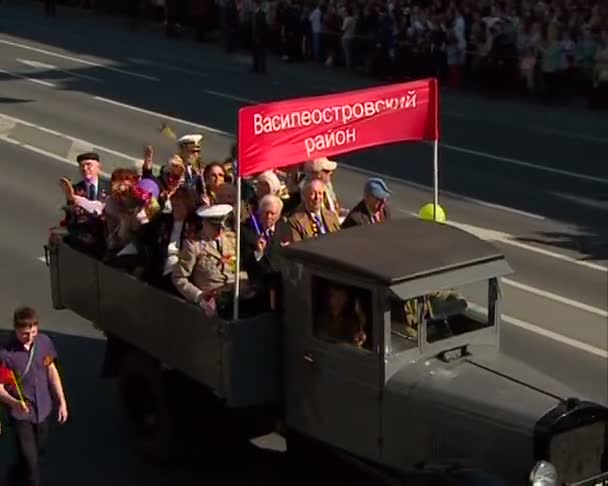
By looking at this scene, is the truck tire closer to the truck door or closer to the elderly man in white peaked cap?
the truck door

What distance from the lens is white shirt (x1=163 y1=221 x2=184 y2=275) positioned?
1020 centimetres

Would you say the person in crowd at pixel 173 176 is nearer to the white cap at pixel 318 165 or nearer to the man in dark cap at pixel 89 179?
the man in dark cap at pixel 89 179

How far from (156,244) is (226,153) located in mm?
12106

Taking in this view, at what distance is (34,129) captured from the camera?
24906mm

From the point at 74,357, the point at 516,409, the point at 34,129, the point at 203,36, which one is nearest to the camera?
the point at 516,409

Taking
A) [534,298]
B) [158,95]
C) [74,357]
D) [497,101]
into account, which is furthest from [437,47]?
[74,357]

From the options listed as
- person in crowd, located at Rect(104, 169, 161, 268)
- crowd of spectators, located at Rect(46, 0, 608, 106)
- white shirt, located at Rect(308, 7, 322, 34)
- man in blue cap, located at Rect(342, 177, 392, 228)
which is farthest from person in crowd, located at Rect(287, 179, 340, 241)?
white shirt, located at Rect(308, 7, 322, 34)

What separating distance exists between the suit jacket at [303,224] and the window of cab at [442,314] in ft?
4.01

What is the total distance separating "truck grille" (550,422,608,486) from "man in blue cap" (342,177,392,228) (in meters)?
2.46

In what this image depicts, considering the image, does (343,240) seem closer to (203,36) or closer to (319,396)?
(319,396)

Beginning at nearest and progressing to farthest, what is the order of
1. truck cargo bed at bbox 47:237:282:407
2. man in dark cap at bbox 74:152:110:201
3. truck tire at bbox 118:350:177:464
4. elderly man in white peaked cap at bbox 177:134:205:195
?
1. truck cargo bed at bbox 47:237:282:407
2. truck tire at bbox 118:350:177:464
3. elderly man in white peaked cap at bbox 177:134:205:195
4. man in dark cap at bbox 74:152:110:201

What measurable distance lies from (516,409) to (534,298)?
656 cm

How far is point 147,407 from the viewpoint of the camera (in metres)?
10.8

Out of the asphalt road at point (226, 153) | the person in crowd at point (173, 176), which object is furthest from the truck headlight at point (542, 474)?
the person in crowd at point (173, 176)
